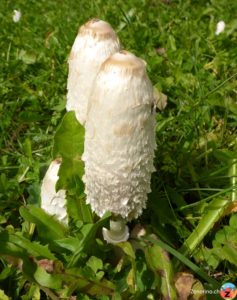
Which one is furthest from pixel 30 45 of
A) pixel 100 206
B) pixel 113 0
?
pixel 100 206

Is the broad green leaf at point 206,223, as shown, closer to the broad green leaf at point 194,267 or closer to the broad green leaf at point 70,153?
the broad green leaf at point 194,267

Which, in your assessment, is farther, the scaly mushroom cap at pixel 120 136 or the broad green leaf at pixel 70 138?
the broad green leaf at pixel 70 138

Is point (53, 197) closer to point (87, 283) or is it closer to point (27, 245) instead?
point (27, 245)

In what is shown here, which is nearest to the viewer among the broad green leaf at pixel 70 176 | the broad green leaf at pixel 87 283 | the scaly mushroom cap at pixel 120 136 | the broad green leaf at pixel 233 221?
the scaly mushroom cap at pixel 120 136

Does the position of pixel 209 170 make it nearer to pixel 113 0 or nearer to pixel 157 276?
pixel 157 276

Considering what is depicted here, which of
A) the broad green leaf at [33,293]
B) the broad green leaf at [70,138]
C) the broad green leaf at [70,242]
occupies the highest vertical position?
the broad green leaf at [70,138]

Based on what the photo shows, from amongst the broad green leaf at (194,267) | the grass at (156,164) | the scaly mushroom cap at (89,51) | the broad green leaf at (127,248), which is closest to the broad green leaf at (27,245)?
the grass at (156,164)

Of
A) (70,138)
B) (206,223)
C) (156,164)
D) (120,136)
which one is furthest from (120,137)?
(156,164)

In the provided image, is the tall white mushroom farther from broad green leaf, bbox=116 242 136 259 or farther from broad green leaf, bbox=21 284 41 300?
broad green leaf, bbox=21 284 41 300
